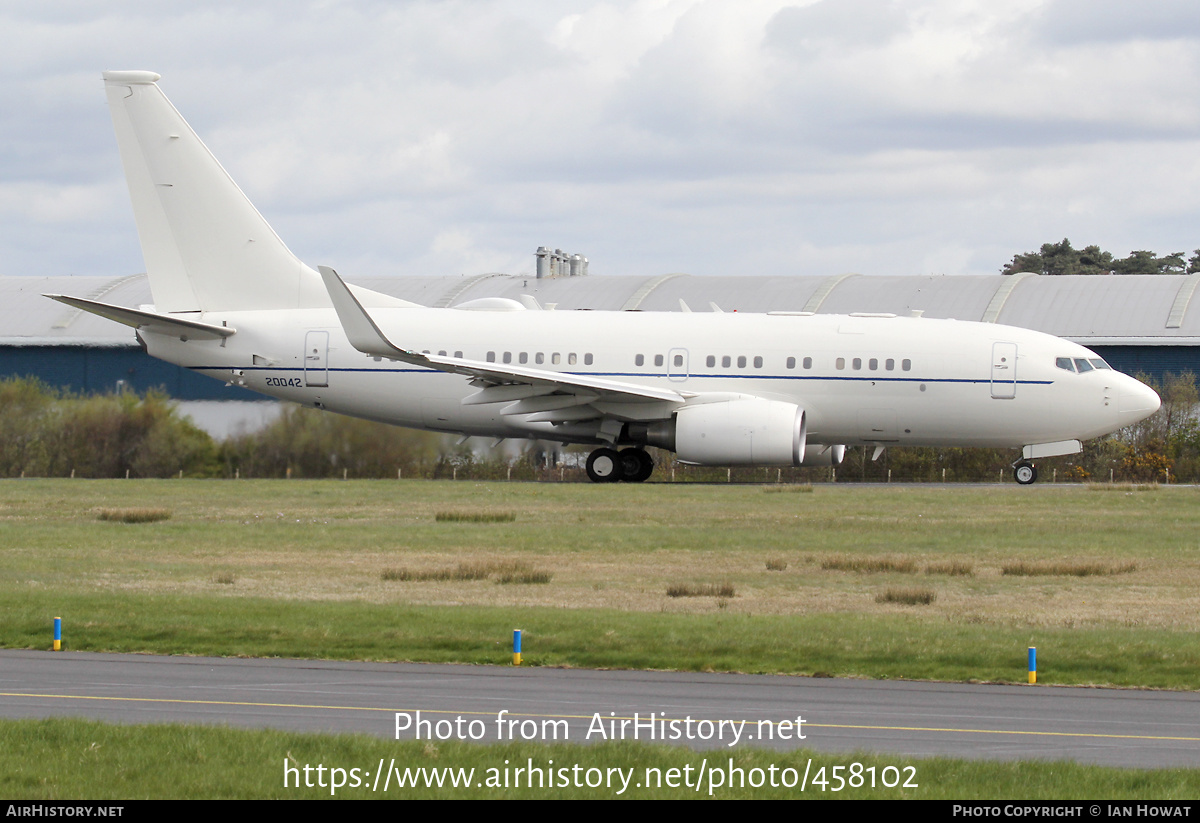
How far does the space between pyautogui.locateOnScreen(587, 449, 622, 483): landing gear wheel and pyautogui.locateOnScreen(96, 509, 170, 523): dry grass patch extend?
37.0 ft

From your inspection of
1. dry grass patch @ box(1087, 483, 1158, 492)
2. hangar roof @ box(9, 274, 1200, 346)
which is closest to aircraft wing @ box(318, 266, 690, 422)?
dry grass patch @ box(1087, 483, 1158, 492)

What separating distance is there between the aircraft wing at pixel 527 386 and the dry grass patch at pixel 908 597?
50.9 feet

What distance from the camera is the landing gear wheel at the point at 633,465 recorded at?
37.6m

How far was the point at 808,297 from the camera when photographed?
60719 mm

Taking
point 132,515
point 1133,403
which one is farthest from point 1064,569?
point 132,515

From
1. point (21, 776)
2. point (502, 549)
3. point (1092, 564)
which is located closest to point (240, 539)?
point (502, 549)

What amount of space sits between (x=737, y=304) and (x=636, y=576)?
40.2 metres

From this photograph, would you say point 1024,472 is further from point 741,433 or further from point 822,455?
point 741,433

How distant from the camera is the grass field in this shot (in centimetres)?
1571

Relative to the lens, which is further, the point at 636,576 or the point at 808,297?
the point at 808,297

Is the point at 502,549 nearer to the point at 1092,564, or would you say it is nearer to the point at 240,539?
the point at 240,539

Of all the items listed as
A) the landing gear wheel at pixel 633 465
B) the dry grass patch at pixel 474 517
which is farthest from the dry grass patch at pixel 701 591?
the landing gear wheel at pixel 633 465

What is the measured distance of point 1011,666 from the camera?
1479 centimetres
